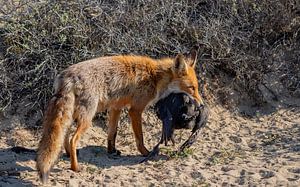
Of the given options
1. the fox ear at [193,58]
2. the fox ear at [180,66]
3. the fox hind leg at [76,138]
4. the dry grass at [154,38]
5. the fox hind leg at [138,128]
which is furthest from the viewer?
the dry grass at [154,38]

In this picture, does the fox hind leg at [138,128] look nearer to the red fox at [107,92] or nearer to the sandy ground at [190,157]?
the red fox at [107,92]

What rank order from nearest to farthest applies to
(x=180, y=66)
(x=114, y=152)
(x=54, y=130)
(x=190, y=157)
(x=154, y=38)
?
1. (x=54, y=130)
2. (x=190, y=157)
3. (x=114, y=152)
4. (x=180, y=66)
5. (x=154, y=38)

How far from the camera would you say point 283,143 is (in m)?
7.43

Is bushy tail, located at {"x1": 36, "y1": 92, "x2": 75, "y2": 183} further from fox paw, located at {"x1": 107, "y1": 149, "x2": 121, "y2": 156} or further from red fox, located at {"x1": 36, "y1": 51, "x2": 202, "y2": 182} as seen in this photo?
fox paw, located at {"x1": 107, "y1": 149, "x2": 121, "y2": 156}

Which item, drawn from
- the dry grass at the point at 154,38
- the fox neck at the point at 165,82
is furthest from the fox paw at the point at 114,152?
the dry grass at the point at 154,38

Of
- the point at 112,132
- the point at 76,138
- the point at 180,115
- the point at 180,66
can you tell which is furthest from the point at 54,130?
the point at 180,66

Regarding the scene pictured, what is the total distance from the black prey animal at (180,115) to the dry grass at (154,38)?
3.98 ft

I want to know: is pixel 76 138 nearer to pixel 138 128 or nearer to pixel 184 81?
pixel 138 128

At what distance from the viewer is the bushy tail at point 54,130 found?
578 cm

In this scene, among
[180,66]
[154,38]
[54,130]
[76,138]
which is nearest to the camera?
[54,130]

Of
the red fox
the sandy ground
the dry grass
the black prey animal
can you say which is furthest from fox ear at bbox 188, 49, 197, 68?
the sandy ground

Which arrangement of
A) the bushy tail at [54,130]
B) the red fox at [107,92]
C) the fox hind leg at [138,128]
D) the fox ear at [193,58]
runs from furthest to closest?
1. the fox ear at [193,58]
2. the fox hind leg at [138,128]
3. the red fox at [107,92]
4. the bushy tail at [54,130]

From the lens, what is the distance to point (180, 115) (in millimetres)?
7203

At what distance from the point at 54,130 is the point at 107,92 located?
3.36 feet
